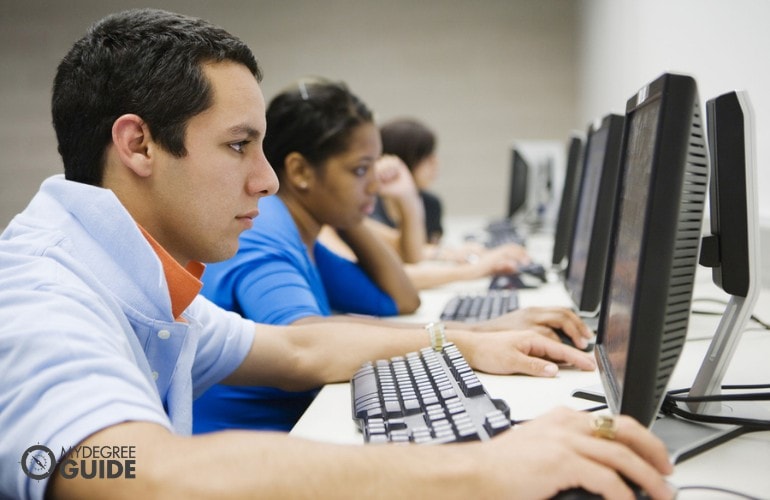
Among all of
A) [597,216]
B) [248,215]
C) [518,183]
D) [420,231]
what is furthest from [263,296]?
[518,183]

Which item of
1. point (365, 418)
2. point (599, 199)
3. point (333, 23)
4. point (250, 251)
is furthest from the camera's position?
point (333, 23)

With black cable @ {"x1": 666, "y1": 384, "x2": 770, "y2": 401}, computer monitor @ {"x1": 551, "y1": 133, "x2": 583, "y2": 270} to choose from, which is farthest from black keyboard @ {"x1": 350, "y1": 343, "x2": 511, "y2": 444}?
computer monitor @ {"x1": 551, "y1": 133, "x2": 583, "y2": 270}

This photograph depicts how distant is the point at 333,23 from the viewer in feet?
19.1

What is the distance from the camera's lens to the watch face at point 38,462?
566 millimetres

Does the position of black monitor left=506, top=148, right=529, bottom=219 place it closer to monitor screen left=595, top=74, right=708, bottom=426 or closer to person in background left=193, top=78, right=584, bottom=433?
person in background left=193, top=78, right=584, bottom=433

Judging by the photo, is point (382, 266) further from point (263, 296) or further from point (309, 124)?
point (263, 296)

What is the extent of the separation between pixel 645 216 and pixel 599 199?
26.3 inches

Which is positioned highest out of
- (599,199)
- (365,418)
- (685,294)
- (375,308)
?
(685,294)

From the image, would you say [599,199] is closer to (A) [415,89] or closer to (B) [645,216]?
(B) [645,216]

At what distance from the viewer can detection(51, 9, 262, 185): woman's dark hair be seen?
887 millimetres

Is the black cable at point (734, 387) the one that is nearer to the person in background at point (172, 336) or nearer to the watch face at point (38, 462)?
the person in background at point (172, 336)

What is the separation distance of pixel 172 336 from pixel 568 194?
1.26 metres

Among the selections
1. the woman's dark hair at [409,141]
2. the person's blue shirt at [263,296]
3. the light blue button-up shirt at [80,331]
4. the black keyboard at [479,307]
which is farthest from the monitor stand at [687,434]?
the woman's dark hair at [409,141]

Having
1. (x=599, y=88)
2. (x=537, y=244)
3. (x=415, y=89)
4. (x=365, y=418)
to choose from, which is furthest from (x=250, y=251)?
(x=415, y=89)
